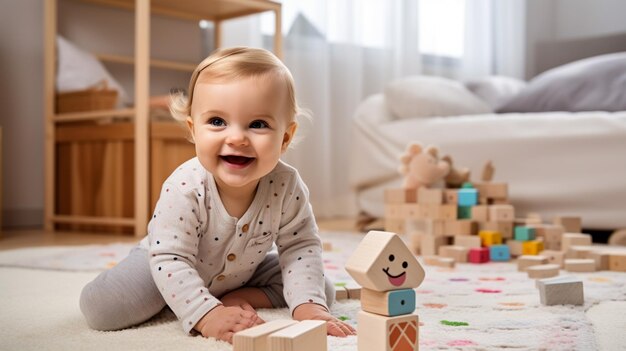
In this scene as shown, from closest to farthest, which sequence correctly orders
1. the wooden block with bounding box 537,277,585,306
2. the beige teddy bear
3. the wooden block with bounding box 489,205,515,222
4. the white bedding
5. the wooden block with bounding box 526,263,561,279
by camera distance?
1. the wooden block with bounding box 537,277,585,306
2. the wooden block with bounding box 526,263,561,279
3. the wooden block with bounding box 489,205,515,222
4. the beige teddy bear
5. the white bedding

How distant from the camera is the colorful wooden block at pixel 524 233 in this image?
1618mm

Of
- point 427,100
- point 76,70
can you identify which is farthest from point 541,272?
point 76,70

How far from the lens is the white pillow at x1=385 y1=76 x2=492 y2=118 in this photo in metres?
2.25

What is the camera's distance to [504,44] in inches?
147

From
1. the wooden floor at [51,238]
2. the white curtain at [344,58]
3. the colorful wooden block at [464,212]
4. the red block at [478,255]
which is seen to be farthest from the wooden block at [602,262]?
the white curtain at [344,58]

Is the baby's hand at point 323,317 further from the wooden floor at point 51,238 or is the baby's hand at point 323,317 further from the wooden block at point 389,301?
the wooden floor at point 51,238

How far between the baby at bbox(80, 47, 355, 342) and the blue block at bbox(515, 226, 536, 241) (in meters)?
0.76

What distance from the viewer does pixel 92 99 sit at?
2268mm

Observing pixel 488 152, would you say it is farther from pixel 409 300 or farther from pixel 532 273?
pixel 409 300

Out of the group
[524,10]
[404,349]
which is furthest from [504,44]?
[404,349]

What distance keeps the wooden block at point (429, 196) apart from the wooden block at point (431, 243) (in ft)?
0.32

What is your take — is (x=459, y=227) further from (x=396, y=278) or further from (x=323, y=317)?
(x=396, y=278)

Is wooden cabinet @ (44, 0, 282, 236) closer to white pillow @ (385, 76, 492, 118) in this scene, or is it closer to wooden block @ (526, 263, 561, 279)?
white pillow @ (385, 76, 492, 118)

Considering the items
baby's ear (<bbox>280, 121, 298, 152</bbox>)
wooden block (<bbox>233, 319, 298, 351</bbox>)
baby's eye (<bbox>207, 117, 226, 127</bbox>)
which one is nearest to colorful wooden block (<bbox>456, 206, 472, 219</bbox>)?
baby's ear (<bbox>280, 121, 298, 152</bbox>)
